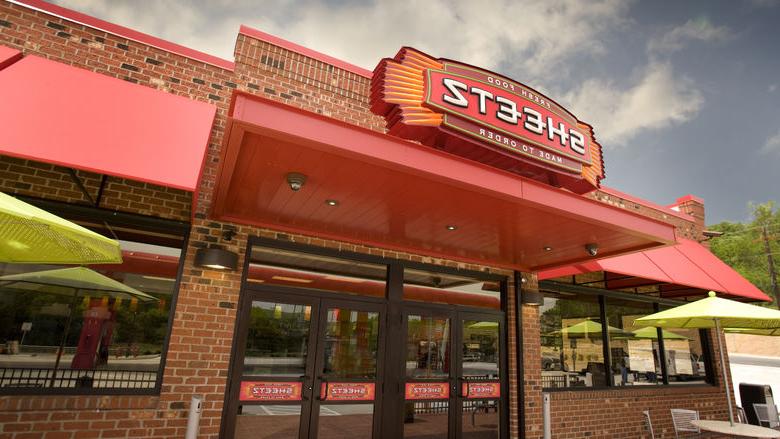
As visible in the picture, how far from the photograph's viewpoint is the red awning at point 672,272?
7266 millimetres

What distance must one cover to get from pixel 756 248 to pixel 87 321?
161ft

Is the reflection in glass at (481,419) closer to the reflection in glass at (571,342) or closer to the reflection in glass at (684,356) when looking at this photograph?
the reflection in glass at (571,342)

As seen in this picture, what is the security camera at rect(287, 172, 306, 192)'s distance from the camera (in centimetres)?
391

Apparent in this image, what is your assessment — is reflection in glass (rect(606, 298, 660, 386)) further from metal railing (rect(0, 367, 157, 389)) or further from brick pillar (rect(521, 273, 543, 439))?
metal railing (rect(0, 367, 157, 389))

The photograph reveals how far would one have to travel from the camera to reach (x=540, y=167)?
5922 mm

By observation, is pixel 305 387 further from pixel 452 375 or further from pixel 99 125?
pixel 99 125

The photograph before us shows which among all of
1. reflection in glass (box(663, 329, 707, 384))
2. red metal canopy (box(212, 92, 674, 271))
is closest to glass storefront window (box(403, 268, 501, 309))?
red metal canopy (box(212, 92, 674, 271))

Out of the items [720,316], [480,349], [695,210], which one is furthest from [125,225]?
[695,210]

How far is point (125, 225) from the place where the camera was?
191 inches

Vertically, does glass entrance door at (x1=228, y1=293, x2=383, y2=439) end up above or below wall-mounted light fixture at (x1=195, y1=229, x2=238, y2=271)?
below

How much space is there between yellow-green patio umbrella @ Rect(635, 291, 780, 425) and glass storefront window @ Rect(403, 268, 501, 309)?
228 cm

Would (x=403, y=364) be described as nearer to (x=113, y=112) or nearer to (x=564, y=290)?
(x=564, y=290)

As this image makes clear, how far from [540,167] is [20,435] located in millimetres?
6494

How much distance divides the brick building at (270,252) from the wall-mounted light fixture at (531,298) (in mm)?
27
